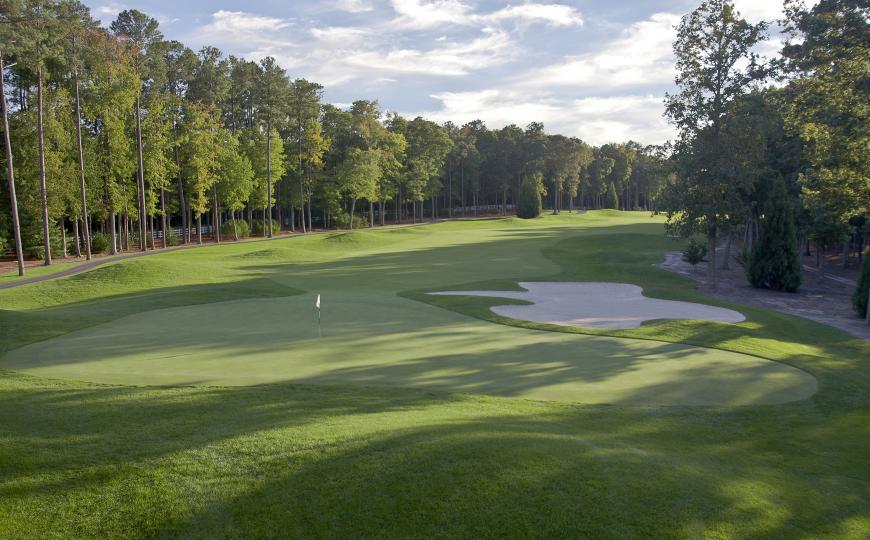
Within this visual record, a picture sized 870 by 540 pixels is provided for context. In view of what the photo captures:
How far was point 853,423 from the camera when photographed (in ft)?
30.8

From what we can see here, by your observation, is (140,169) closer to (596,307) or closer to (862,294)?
(596,307)

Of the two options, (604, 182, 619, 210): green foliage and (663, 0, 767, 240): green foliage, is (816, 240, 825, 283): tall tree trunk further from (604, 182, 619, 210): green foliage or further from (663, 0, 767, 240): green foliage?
(604, 182, 619, 210): green foliage

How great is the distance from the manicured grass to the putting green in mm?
99

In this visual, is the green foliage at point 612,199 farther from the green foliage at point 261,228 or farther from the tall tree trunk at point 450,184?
the green foliage at point 261,228

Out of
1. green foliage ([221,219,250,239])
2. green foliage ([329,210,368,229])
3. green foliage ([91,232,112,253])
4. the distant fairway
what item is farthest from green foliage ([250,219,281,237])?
the distant fairway

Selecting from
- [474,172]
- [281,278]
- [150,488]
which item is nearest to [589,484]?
[150,488]

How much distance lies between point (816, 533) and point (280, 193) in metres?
74.9

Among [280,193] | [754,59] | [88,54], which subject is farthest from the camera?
[280,193]

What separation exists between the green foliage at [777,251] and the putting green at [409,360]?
19645 mm

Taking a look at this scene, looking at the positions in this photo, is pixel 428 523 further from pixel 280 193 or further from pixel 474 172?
pixel 474 172

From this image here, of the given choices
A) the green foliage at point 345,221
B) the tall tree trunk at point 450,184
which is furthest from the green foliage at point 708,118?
the tall tree trunk at point 450,184

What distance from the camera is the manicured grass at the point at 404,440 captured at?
16.2ft

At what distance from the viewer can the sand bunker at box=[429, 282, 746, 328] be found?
61.4 ft

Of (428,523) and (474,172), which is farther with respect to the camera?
(474,172)
